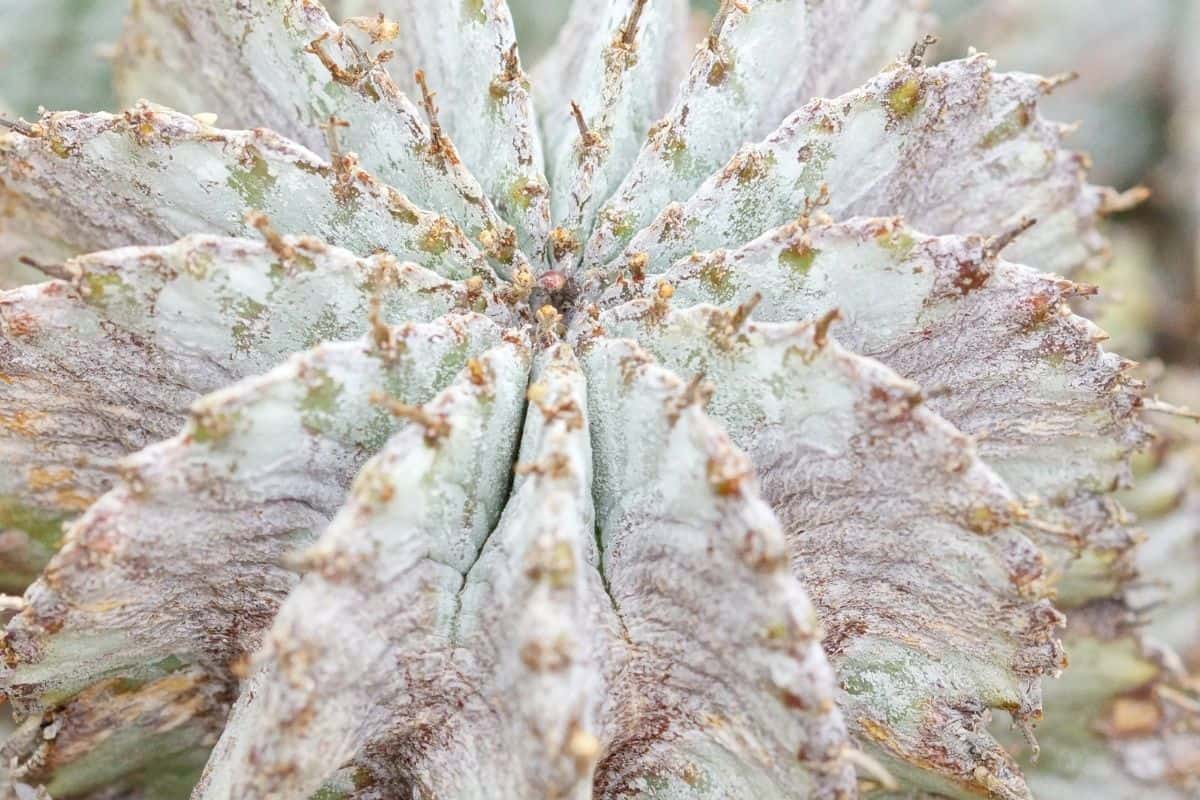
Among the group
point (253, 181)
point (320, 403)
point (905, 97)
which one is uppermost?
point (905, 97)

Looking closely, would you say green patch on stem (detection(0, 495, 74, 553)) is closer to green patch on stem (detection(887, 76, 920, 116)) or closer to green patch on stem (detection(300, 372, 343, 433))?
green patch on stem (detection(300, 372, 343, 433))

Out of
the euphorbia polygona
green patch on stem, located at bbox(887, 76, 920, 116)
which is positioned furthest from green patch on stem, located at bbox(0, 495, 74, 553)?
green patch on stem, located at bbox(887, 76, 920, 116)

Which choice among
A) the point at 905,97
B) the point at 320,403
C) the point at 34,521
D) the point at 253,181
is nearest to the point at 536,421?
the point at 320,403

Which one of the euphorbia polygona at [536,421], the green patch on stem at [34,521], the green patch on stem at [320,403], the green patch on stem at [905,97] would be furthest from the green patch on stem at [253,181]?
the green patch on stem at [905,97]

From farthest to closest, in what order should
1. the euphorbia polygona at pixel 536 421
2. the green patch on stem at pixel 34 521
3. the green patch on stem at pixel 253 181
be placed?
the green patch on stem at pixel 34 521
the green patch on stem at pixel 253 181
the euphorbia polygona at pixel 536 421

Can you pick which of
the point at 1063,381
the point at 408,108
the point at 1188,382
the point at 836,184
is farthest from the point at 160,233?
the point at 1188,382

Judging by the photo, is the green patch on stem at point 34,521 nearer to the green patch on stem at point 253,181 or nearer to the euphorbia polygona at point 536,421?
the euphorbia polygona at point 536,421

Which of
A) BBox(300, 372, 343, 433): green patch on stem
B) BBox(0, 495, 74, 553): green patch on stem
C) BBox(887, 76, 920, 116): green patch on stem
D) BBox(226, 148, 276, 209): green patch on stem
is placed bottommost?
BBox(300, 372, 343, 433): green patch on stem

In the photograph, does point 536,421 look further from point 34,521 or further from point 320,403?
point 34,521

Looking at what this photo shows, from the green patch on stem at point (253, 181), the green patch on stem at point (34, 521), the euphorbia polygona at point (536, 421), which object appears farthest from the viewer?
the green patch on stem at point (34, 521)
